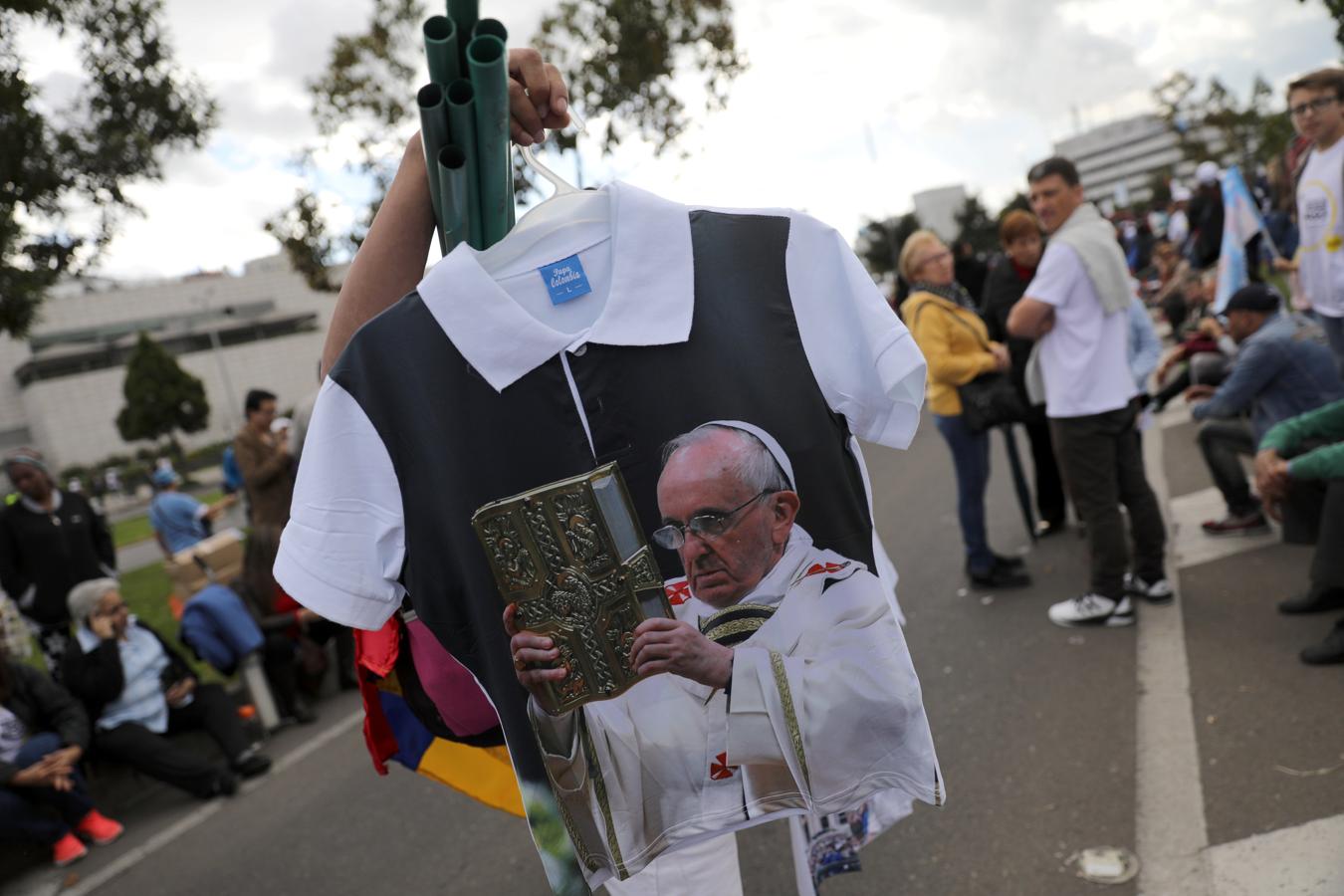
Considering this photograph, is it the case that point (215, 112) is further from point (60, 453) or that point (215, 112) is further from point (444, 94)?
point (60, 453)

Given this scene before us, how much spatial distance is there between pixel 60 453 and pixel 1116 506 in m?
72.0

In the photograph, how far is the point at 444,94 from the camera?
1.50m

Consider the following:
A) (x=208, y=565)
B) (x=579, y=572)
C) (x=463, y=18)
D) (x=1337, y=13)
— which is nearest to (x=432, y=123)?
(x=463, y=18)

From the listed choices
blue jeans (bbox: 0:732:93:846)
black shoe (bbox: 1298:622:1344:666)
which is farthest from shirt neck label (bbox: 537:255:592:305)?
blue jeans (bbox: 0:732:93:846)

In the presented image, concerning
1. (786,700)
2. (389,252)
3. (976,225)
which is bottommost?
(786,700)

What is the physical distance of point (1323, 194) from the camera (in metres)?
4.48

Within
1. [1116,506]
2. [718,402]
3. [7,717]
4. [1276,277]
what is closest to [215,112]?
[7,717]

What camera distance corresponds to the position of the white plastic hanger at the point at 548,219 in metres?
1.67

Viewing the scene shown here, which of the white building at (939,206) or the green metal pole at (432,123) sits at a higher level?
the white building at (939,206)

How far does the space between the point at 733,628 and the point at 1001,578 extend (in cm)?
413

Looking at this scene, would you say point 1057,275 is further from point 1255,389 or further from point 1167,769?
point 1167,769

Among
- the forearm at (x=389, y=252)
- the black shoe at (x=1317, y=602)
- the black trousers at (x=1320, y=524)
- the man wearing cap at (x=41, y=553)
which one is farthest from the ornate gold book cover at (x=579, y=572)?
the man wearing cap at (x=41, y=553)

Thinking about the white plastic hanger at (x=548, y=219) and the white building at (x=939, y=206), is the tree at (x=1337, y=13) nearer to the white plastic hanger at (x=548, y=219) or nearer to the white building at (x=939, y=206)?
the white plastic hanger at (x=548, y=219)

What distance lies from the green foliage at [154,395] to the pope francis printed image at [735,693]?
55320 millimetres
